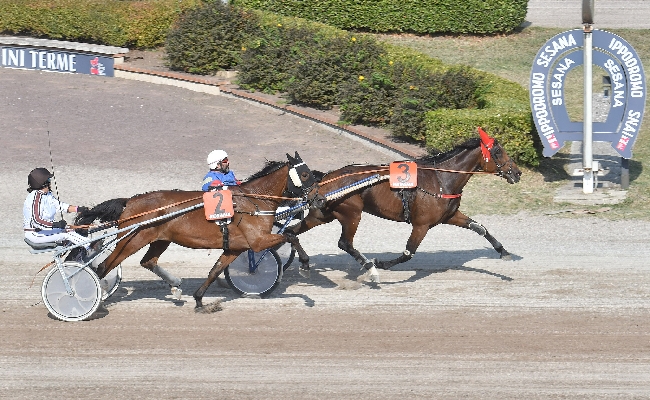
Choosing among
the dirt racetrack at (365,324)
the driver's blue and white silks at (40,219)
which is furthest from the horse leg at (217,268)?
the driver's blue and white silks at (40,219)

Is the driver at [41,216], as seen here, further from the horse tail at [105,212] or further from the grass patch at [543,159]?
the grass patch at [543,159]

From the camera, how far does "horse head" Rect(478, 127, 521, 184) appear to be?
11.3 metres

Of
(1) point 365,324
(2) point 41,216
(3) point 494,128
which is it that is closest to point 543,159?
A: (3) point 494,128

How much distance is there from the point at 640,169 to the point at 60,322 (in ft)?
33.1

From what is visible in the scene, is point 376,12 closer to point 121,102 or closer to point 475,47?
point 475,47

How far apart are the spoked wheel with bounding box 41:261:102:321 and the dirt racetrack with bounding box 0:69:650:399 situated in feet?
0.46

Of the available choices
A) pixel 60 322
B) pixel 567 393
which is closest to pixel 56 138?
pixel 60 322

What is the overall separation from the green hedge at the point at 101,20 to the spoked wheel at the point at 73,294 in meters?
12.7

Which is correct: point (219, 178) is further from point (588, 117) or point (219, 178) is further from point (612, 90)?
point (612, 90)

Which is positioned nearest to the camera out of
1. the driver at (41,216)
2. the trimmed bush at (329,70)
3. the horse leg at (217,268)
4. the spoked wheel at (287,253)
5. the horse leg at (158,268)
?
the driver at (41,216)

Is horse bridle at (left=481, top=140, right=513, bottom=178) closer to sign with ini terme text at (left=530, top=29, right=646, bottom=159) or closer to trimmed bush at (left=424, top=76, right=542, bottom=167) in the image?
sign with ini terme text at (left=530, top=29, right=646, bottom=159)

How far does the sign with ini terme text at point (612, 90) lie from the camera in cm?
1471

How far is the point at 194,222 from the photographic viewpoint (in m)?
10.1

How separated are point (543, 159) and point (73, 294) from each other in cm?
899
